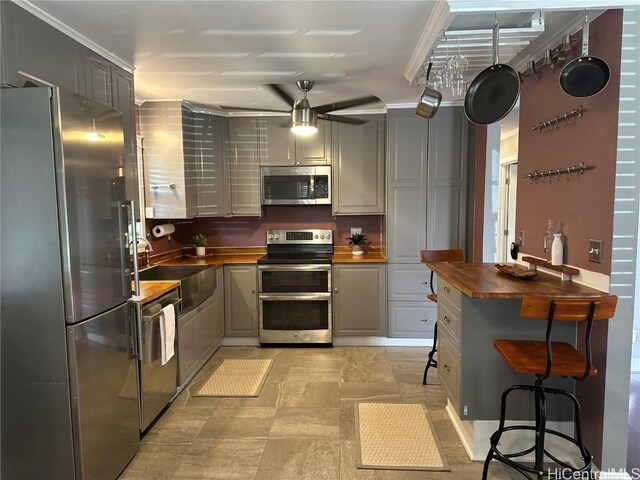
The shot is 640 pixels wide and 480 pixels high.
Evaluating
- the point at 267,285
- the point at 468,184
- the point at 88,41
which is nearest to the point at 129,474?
the point at 267,285

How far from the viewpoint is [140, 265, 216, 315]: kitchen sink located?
3.06 metres

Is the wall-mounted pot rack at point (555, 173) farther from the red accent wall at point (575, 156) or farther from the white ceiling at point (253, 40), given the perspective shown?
the white ceiling at point (253, 40)

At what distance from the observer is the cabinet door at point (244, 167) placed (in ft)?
13.6

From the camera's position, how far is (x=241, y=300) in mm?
4016

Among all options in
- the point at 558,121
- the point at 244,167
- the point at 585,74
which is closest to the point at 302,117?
the point at 244,167

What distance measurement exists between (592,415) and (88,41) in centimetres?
365

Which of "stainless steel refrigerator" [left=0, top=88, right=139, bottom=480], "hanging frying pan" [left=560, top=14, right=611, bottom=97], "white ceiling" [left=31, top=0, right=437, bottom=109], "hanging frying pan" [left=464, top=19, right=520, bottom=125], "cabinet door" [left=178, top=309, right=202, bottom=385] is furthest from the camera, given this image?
"cabinet door" [left=178, top=309, right=202, bottom=385]

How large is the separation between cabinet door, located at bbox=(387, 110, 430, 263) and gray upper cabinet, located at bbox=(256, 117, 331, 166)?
717mm

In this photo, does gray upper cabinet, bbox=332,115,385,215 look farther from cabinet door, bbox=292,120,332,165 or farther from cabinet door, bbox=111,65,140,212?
cabinet door, bbox=111,65,140,212

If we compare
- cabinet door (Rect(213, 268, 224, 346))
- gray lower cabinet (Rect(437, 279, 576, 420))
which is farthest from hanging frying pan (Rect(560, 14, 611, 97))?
cabinet door (Rect(213, 268, 224, 346))

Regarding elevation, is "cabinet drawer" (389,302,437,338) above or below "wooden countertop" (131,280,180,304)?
below

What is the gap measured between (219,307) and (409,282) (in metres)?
2.02

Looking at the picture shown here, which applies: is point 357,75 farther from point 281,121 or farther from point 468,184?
point 468,184

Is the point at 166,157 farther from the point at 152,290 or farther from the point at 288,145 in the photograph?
the point at 152,290
